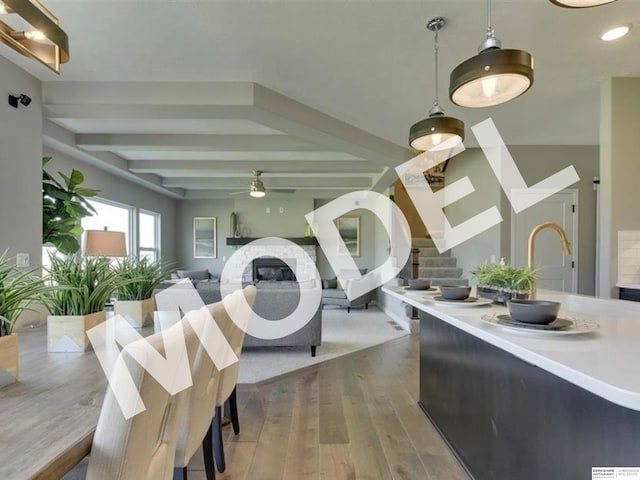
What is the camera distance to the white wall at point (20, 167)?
2.96m

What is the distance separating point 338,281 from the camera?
850 cm

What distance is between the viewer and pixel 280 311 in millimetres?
4512

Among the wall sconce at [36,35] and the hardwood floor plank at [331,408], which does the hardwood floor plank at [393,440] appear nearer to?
the hardwood floor plank at [331,408]

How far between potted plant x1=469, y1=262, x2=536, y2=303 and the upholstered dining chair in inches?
53.3

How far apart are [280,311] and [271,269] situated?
4.78m

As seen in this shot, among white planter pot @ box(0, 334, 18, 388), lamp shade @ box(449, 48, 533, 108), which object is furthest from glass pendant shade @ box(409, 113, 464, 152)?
white planter pot @ box(0, 334, 18, 388)

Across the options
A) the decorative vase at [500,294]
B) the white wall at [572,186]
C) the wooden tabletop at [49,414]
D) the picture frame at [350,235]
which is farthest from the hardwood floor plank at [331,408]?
the picture frame at [350,235]

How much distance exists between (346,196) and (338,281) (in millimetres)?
2225

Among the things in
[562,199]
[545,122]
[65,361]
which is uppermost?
[545,122]

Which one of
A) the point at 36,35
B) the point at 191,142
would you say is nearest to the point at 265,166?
the point at 191,142

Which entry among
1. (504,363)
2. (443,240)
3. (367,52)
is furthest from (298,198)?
(504,363)

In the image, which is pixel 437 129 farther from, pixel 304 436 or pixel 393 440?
pixel 304 436

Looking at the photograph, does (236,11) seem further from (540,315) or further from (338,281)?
(338,281)

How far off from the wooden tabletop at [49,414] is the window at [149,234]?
23.9 ft
